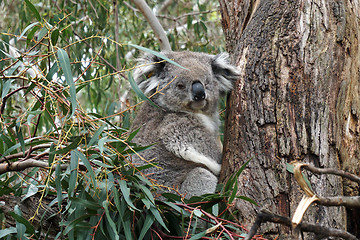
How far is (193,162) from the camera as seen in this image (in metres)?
2.77

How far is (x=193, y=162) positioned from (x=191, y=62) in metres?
0.75

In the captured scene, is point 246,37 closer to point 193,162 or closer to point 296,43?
point 296,43

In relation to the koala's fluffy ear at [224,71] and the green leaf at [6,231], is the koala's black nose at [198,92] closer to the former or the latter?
the koala's fluffy ear at [224,71]

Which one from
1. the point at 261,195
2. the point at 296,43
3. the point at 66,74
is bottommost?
the point at 261,195

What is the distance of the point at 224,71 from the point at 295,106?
2.90 ft

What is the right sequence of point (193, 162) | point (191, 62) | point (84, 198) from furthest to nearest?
1. point (191, 62)
2. point (193, 162)
3. point (84, 198)

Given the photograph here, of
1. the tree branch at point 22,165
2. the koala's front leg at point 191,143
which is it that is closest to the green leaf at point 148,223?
the tree branch at point 22,165

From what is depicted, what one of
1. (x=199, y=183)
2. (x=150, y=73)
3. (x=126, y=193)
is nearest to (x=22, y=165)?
(x=126, y=193)

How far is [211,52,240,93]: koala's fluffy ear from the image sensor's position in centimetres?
267

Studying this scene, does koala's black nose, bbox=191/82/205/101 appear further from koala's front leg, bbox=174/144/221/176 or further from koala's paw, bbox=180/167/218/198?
koala's paw, bbox=180/167/218/198

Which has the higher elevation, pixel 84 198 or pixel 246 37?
pixel 246 37

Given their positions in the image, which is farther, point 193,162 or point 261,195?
point 193,162

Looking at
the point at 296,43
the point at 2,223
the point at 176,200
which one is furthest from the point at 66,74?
the point at 296,43

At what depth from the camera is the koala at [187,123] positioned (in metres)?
2.73
